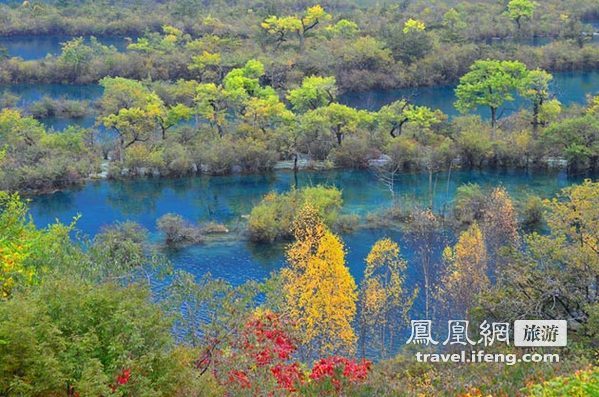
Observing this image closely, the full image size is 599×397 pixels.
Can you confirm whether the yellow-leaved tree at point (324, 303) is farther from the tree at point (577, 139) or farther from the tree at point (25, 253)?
the tree at point (577, 139)


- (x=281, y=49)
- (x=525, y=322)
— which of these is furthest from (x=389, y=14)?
(x=525, y=322)

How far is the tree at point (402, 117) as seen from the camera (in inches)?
1135

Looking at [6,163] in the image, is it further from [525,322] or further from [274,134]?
[525,322]

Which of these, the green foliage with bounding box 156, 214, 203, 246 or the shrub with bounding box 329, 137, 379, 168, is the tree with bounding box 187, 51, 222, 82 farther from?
the green foliage with bounding box 156, 214, 203, 246

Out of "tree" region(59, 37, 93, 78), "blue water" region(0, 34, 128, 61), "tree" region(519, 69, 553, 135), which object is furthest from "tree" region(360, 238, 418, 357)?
"blue water" region(0, 34, 128, 61)

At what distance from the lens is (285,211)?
72.3 feet

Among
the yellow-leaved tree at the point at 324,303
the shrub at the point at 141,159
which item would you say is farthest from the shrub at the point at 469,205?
the shrub at the point at 141,159

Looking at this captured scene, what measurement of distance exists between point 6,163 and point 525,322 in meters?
20.6

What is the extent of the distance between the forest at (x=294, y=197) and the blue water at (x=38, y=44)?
0.95ft

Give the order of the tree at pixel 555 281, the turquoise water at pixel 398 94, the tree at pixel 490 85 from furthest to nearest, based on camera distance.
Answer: the turquoise water at pixel 398 94 < the tree at pixel 490 85 < the tree at pixel 555 281

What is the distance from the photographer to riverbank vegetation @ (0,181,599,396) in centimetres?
701

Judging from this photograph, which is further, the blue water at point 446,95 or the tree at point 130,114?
the blue water at point 446,95

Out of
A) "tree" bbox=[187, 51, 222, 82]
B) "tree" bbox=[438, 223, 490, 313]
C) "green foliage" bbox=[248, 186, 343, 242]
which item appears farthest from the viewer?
"tree" bbox=[187, 51, 222, 82]

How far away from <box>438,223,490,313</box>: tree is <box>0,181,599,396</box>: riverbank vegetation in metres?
0.03
